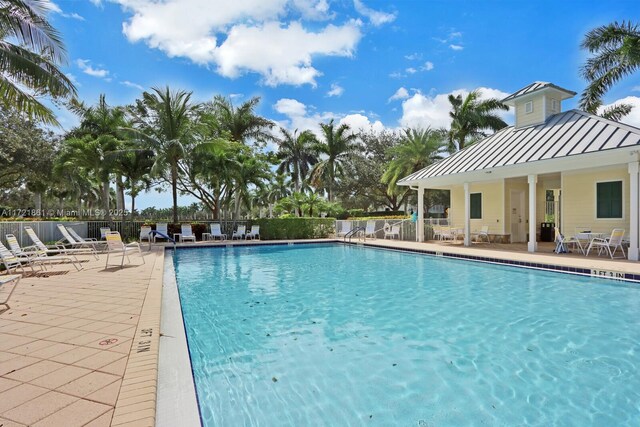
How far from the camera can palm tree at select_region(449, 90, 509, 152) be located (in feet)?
81.7

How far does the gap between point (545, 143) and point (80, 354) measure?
45.2ft

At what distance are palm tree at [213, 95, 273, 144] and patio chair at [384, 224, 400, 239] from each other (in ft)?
45.1

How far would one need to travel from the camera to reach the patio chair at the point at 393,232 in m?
18.2

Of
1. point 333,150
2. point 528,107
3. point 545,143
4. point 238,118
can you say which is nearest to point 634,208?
point 545,143

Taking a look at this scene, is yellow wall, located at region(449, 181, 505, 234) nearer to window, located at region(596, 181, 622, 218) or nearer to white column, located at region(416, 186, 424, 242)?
white column, located at region(416, 186, 424, 242)

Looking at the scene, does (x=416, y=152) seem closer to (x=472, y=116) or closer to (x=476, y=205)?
(x=472, y=116)

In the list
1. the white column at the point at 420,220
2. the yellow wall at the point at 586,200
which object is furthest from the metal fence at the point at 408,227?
the yellow wall at the point at 586,200

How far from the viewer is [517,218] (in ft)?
52.7

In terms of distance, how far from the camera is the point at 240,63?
18.9m

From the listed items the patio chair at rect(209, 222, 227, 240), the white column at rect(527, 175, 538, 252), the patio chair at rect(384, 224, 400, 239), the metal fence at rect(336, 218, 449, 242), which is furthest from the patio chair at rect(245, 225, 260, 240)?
the white column at rect(527, 175, 538, 252)

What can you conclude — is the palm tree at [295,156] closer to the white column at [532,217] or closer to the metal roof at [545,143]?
the metal roof at [545,143]

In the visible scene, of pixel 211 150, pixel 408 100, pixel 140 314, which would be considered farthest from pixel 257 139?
pixel 140 314

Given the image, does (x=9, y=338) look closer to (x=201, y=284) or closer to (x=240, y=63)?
(x=201, y=284)

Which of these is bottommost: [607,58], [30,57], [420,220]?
[420,220]
